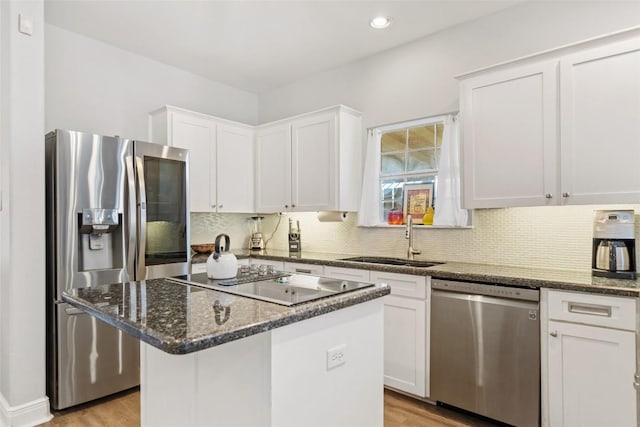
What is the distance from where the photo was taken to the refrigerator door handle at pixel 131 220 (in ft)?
9.26

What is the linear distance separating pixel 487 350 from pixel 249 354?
5.36 feet

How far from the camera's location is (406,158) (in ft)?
11.5

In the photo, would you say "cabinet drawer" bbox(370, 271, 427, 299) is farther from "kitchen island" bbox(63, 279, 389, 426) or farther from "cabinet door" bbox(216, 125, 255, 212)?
"cabinet door" bbox(216, 125, 255, 212)

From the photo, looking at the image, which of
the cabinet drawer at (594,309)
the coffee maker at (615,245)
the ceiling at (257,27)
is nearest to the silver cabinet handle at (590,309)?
the cabinet drawer at (594,309)

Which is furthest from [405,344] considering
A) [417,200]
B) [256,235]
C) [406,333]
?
[256,235]

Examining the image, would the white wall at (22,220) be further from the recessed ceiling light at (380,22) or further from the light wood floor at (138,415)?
the recessed ceiling light at (380,22)

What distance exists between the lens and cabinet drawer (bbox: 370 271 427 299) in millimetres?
2604

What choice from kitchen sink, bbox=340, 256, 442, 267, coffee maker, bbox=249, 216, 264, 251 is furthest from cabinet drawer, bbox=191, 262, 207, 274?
kitchen sink, bbox=340, 256, 442, 267

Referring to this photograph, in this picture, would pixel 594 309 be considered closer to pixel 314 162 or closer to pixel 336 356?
pixel 336 356

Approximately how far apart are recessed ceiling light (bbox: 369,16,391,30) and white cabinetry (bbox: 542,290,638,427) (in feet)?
7.50

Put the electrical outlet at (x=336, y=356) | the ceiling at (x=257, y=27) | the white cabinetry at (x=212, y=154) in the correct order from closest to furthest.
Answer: the electrical outlet at (x=336, y=356) < the ceiling at (x=257, y=27) < the white cabinetry at (x=212, y=154)

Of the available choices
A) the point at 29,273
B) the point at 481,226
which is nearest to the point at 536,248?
the point at 481,226

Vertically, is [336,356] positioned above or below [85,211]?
below

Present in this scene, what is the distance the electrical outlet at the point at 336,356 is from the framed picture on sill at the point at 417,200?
→ 6.70 ft
